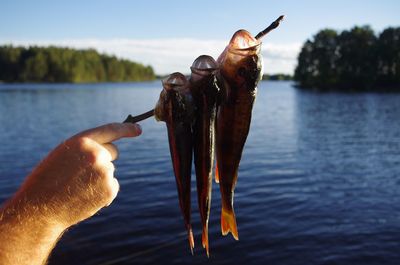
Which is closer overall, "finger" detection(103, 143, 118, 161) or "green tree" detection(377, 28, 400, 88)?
"finger" detection(103, 143, 118, 161)

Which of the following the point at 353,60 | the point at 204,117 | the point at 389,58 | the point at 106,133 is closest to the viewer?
the point at 204,117

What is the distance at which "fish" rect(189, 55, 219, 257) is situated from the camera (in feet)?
8.95

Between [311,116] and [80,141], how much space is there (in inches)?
2069

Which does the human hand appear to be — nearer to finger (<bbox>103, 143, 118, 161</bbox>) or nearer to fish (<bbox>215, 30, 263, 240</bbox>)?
finger (<bbox>103, 143, 118, 161</bbox>)

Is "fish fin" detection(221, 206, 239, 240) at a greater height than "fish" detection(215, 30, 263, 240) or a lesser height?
lesser

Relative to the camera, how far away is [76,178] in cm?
305

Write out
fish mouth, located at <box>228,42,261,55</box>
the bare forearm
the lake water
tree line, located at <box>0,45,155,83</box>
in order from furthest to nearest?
1. tree line, located at <box>0,45,155,83</box>
2. the lake water
3. the bare forearm
4. fish mouth, located at <box>228,42,261,55</box>

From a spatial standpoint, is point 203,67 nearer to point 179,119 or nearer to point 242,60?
point 242,60

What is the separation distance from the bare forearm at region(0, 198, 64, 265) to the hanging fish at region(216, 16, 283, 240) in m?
1.29

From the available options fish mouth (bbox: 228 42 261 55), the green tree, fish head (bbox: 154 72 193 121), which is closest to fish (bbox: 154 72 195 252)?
fish head (bbox: 154 72 193 121)

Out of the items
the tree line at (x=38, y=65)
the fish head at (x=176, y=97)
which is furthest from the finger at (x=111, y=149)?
the tree line at (x=38, y=65)

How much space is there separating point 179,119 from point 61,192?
100 centimetres

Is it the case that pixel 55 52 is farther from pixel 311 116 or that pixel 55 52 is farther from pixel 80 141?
pixel 80 141


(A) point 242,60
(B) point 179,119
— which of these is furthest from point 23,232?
(A) point 242,60
